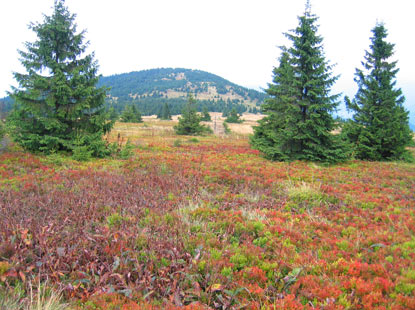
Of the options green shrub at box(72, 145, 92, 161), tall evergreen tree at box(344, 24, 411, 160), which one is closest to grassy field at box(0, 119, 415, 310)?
green shrub at box(72, 145, 92, 161)

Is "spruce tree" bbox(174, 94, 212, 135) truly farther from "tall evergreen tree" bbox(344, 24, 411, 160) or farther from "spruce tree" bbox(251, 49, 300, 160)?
"tall evergreen tree" bbox(344, 24, 411, 160)

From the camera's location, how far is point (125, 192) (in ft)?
20.9

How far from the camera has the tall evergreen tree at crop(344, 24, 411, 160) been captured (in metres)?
16.8

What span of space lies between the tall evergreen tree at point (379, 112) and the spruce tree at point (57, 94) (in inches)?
691

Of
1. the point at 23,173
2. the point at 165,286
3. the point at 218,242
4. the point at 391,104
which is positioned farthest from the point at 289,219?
the point at 391,104

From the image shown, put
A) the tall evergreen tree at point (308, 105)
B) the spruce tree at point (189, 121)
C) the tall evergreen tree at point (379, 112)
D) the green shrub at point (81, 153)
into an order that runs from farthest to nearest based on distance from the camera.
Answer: the spruce tree at point (189, 121) → the tall evergreen tree at point (379, 112) → the tall evergreen tree at point (308, 105) → the green shrub at point (81, 153)

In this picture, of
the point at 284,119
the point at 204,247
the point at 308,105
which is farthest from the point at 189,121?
the point at 204,247

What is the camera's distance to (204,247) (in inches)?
152

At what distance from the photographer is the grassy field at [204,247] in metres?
2.87

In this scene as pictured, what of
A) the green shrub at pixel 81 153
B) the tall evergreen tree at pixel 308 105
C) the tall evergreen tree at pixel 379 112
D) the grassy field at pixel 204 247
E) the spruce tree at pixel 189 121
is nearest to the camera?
the grassy field at pixel 204 247

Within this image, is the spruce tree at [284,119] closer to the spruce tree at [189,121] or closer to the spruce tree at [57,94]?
the spruce tree at [57,94]

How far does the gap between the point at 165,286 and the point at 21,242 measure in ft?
7.39

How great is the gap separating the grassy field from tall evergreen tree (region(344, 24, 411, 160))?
11905mm

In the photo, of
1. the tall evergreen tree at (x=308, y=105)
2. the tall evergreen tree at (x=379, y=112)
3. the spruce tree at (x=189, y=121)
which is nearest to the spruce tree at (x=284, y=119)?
the tall evergreen tree at (x=308, y=105)
